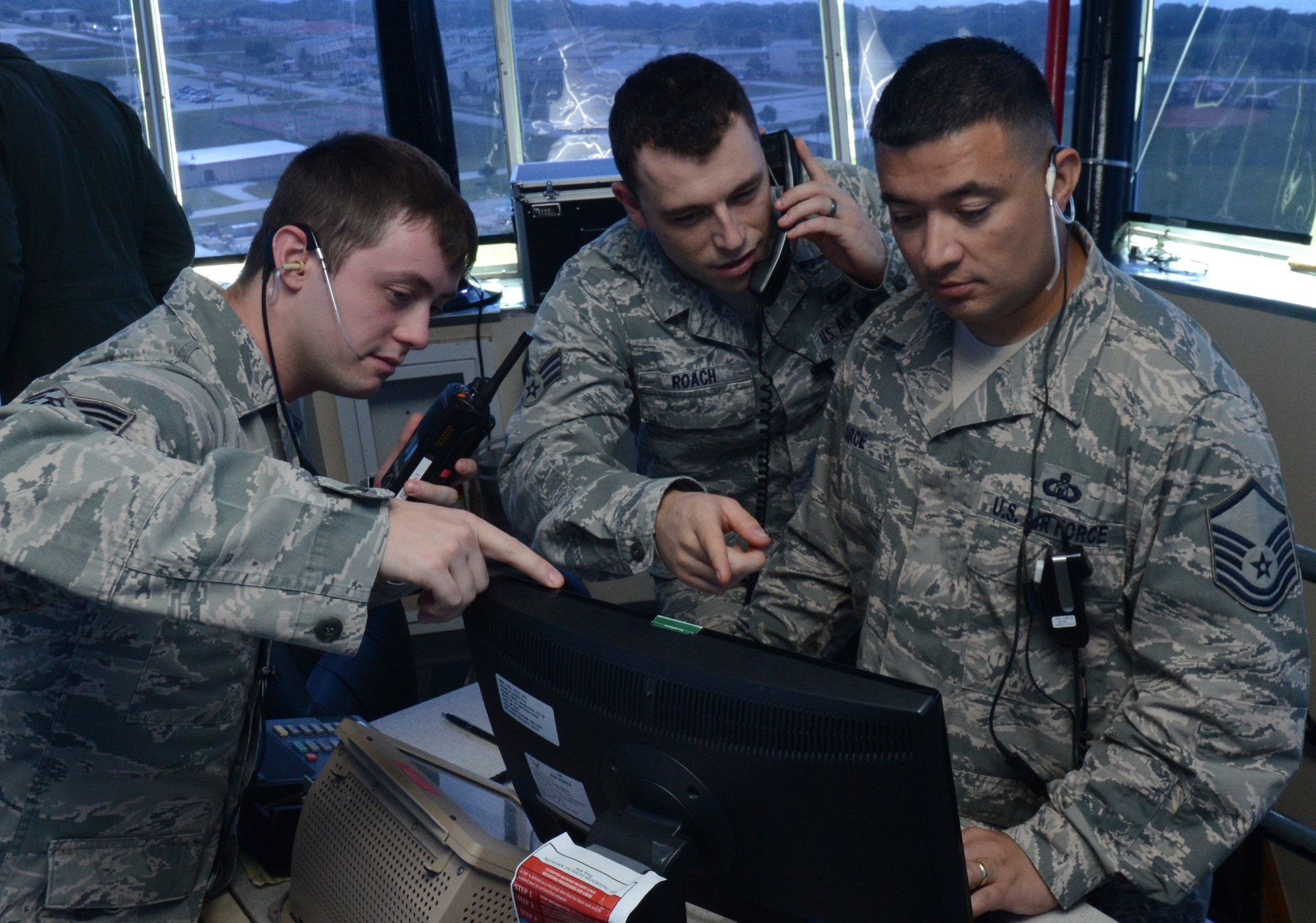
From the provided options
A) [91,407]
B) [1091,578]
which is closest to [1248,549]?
[1091,578]

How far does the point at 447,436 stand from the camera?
163 cm

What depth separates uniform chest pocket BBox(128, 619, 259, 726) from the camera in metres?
1.07

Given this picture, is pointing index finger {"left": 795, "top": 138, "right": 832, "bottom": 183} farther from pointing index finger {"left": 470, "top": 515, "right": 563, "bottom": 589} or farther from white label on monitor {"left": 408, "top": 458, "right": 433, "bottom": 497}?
pointing index finger {"left": 470, "top": 515, "right": 563, "bottom": 589}

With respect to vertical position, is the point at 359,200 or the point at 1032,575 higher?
the point at 359,200

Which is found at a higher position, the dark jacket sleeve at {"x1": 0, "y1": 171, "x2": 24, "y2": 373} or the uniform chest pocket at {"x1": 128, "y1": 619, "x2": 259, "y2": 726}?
the dark jacket sleeve at {"x1": 0, "y1": 171, "x2": 24, "y2": 373}

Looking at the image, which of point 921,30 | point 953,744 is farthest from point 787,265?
point 921,30

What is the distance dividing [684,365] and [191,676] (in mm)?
976

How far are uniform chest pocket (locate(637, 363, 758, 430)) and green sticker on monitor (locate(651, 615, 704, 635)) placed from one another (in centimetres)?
94

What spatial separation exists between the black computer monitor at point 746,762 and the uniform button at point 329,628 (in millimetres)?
152

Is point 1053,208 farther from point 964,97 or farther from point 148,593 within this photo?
point 148,593

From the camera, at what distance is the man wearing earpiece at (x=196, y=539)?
0.84 m

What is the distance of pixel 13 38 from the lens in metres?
3.79

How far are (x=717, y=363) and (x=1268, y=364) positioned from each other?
4.72 feet

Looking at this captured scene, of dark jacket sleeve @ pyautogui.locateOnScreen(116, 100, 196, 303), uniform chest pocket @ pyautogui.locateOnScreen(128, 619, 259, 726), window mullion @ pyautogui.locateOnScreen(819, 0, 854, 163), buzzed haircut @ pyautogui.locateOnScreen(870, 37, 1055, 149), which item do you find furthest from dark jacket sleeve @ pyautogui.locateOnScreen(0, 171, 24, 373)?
window mullion @ pyautogui.locateOnScreen(819, 0, 854, 163)
